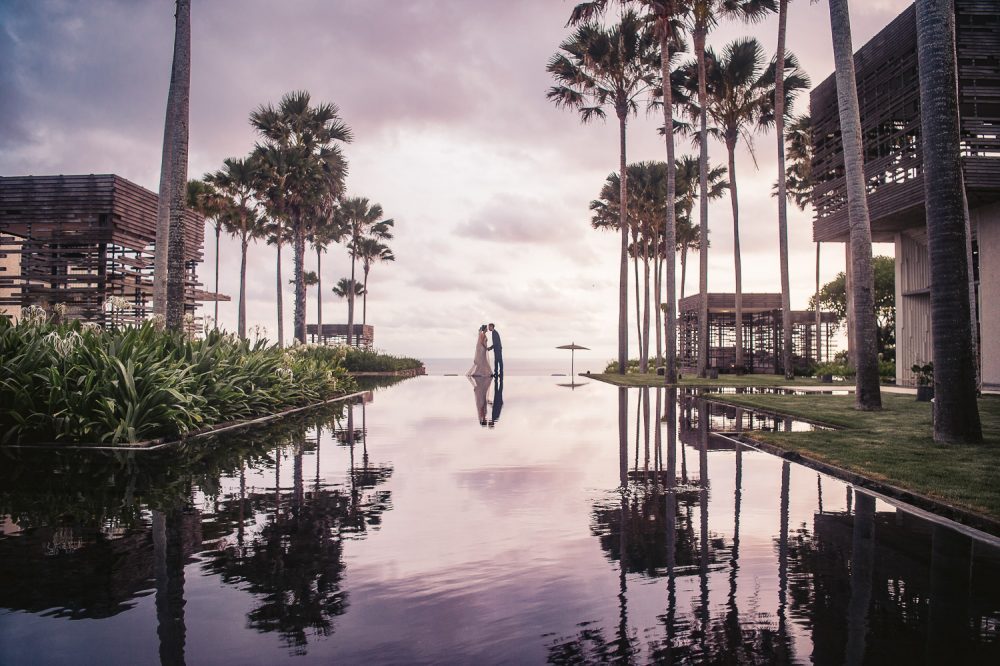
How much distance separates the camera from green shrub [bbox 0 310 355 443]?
10.8 m

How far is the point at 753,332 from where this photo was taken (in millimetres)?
46750

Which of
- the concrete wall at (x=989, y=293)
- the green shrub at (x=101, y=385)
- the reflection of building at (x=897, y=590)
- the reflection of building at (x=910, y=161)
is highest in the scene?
the reflection of building at (x=910, y=161)

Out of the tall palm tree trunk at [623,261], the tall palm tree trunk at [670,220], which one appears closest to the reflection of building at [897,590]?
the tall palm tree trunk at [670,220]

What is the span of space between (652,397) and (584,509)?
685 inches

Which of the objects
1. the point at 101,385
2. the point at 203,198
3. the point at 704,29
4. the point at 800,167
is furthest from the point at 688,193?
the point at 101,385

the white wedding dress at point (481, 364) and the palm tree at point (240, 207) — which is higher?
the palm tree at point (240, 207)

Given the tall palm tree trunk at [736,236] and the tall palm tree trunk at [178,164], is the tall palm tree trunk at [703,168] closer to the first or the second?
the tall palm tree trunk at [736,236]

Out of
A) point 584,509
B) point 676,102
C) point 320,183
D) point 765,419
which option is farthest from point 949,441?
point 320,183

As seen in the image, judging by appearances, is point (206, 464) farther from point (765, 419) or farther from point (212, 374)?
point (765, 419)

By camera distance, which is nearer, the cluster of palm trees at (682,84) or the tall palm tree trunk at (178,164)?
the tall palm tree trunk at (178,164)

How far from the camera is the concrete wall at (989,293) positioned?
23.3m

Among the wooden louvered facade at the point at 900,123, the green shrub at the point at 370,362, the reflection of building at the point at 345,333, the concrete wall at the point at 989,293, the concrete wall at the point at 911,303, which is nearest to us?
the wooden louvered facade at the point at 900,123

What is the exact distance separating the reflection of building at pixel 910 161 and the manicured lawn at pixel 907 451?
26.7 feet

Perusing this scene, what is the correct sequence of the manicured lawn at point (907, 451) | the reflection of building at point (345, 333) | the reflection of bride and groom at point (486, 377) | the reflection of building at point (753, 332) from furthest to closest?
the reflection of building at point (345, 333), the reflection of building at point (753, 332), the reflection of bride and groom at point (486, 377), the manicured lawn at point (907, 451)
